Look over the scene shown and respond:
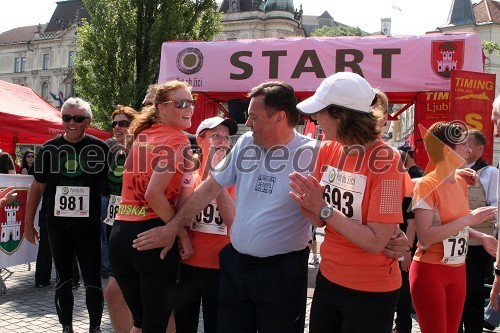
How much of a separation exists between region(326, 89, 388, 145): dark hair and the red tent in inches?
296

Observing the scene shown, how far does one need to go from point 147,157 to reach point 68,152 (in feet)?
4.82

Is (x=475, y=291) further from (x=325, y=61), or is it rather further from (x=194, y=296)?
(x=325, y=61)

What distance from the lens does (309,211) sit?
8.00 ft

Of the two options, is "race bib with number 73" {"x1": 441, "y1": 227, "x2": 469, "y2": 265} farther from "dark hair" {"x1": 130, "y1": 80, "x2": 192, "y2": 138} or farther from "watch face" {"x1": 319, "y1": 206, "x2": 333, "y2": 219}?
"dark hair" {"x1": 130, "y1": 80, "x2": 192, "y2": 138}

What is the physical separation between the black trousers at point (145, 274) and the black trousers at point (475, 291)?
2634mm

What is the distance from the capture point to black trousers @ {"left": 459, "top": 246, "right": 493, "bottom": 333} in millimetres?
4301

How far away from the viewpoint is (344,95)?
2.42 metres

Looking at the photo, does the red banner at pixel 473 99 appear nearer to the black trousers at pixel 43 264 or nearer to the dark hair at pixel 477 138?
the dark hair at pixel 477 138

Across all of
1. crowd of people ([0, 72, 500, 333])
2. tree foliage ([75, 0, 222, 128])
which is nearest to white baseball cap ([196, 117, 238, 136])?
crowd of people ([0, 72, 500, 333])

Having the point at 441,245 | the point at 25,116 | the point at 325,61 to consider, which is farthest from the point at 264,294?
the point at 25,116

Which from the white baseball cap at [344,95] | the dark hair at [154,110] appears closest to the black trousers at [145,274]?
the dark hair at [154,110]

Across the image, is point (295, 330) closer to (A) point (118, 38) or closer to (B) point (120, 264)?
(B) point (120, 264)

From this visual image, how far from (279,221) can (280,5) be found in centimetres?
5719

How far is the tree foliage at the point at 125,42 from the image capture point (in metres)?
24.5
